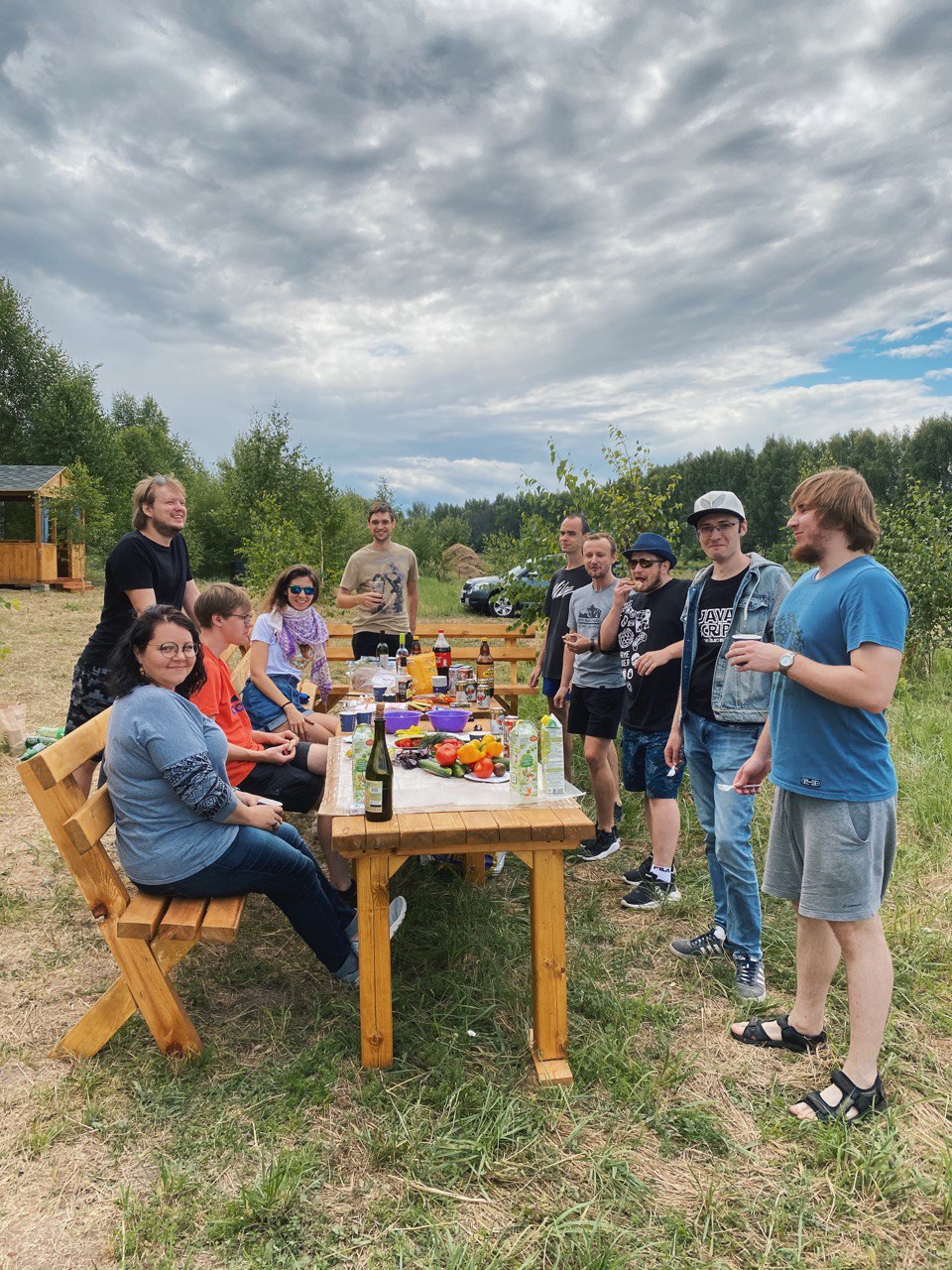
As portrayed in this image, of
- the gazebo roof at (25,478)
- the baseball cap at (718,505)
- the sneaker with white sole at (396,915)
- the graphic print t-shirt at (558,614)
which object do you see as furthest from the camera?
the gazebo roof at (25,478)

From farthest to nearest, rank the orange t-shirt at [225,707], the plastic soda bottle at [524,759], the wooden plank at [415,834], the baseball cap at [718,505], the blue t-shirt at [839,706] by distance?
the orange t-shirt at [225,707], the baseball cap at [718,505], the plastic soda bottle at [524,759], the wooden plank at [415,834], the blue t-shirt at [839,706]

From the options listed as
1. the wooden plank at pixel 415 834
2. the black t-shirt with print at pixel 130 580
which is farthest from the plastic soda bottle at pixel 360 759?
the black t-shirt with print at pixel 130 580

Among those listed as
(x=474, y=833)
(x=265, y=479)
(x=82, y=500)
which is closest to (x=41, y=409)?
(x=82, y=500)

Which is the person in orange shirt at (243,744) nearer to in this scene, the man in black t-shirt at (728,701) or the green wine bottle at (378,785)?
the green wine bottle at (378,785)

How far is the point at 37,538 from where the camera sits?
2083 cm

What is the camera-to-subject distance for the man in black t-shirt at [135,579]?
12.9 ft

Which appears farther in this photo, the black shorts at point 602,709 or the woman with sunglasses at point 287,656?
the woman with sunglasses at point 287,656

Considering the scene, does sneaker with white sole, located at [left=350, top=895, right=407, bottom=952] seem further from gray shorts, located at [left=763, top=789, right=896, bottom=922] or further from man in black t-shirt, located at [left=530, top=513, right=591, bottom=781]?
man in black t-shirt, located at [left=530, top=513, right=591, bottom=781]

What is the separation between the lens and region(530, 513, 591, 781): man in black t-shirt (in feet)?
17.0

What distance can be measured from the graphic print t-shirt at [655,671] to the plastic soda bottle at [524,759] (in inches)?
51.0

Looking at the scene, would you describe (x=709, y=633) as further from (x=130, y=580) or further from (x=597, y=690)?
(x=130, y=580)

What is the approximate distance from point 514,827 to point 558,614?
9.17 feet

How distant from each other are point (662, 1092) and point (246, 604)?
2744 mm

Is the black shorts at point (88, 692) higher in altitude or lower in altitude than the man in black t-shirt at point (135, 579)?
lower
